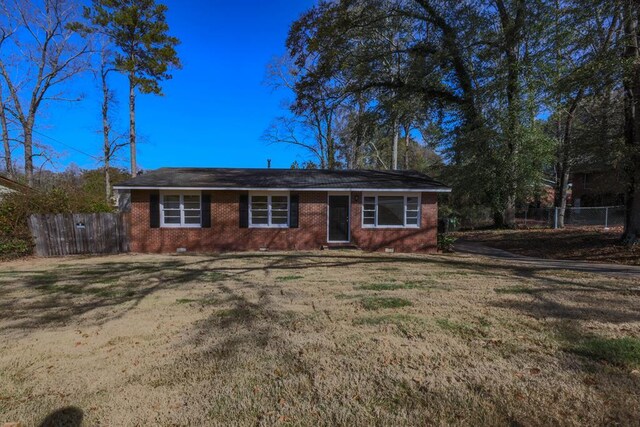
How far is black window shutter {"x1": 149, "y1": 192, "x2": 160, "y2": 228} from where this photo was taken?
1337 cm

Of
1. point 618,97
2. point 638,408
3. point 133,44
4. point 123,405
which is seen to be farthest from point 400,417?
point 133,44

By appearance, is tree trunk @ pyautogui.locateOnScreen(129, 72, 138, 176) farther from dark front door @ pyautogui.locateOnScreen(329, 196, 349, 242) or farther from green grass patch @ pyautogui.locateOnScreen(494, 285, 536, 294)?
green grass patch @ pyautogui.locateOnScreen(494, 285, 536, 294)

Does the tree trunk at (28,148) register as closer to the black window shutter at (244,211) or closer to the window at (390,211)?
the black window shutter at (244,211)

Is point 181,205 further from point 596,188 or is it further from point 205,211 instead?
point 596,188

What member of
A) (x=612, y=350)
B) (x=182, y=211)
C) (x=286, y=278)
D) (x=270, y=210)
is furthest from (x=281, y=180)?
(x=612, y=350)

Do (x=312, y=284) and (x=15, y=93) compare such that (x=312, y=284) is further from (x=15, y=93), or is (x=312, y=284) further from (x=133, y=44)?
(x=15, y=93)

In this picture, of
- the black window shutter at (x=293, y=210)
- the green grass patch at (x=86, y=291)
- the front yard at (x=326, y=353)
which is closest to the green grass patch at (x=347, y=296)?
the front yard at (x=326, y=353)

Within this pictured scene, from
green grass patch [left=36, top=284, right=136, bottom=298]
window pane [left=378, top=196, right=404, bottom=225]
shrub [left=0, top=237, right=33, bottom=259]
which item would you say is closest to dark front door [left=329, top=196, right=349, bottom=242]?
window pane [left=378, top=196, right=404, bottom=225]

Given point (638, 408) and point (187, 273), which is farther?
point (187, 273)

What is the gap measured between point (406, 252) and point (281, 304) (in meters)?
8.97

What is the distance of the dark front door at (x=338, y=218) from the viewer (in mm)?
14000

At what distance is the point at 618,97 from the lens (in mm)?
12711

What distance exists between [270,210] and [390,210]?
182 inches

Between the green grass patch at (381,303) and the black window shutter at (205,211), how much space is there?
9.31 m
